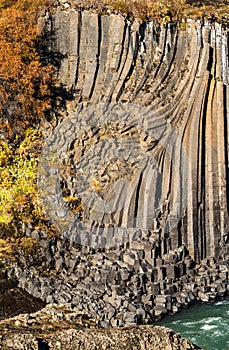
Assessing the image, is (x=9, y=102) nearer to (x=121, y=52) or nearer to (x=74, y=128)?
(x=74, y=128)

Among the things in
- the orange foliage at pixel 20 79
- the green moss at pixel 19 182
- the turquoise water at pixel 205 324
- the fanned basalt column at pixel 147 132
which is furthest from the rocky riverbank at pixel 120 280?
the orange foliage at pixel 20 79

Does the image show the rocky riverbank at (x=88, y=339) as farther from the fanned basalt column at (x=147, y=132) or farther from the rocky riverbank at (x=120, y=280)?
the fanned basalt column at (x=147, y=132)

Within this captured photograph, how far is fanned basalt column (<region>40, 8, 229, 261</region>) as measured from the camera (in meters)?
23.6

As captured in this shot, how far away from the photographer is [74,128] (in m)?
25.5

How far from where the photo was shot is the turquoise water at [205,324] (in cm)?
1811

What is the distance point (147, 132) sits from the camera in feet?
79.5

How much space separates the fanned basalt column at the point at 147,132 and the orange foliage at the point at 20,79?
3.00ft

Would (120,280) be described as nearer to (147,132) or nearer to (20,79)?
(147,132)

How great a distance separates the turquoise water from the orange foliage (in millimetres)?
9513

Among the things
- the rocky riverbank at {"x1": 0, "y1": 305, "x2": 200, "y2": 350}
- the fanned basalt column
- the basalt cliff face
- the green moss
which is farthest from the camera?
the fanned basalt column

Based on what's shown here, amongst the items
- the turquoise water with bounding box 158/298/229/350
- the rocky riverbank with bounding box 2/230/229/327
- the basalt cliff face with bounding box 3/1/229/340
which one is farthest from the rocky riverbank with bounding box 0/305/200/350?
the basalt cliff face with bounding box 3/1/229/340

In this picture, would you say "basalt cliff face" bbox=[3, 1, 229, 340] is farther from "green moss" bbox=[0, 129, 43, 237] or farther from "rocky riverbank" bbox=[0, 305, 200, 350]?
"rocky riverbank" bbox=[0, 305, 200, 350]

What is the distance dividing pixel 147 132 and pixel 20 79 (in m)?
5.30

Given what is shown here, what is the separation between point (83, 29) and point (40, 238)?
894 cm
